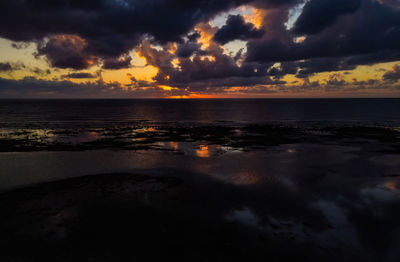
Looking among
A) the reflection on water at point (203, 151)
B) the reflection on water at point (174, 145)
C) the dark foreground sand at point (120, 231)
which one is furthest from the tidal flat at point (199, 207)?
the reflection on water at point (174, 145)

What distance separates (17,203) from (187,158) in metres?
16.6

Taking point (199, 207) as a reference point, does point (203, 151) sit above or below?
below

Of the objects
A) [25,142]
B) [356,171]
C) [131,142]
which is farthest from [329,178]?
[25,142]

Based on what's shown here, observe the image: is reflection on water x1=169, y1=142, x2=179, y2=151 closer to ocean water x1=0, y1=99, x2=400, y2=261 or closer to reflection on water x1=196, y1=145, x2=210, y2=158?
ocean water x1=0, y1=99, x2=400, y2=261

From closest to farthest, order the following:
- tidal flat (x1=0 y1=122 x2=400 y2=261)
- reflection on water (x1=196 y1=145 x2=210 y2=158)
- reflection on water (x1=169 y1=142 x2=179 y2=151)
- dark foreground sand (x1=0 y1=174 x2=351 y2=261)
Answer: dark foreground sand (x1=0 y1=174 x2=351 y2=261) < tidal flat (x1=0 y1=122 x2=400 y2=261) < reflection on water (x1=196 y1=145 x2=210 y2=158) < reflection on water (x1=169 y1=142 x2=179 y2=151)

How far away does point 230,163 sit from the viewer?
84.7ft

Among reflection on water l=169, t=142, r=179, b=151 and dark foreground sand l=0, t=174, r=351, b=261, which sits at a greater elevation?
dark foreground sand l=0, t=174, r=351, b=261

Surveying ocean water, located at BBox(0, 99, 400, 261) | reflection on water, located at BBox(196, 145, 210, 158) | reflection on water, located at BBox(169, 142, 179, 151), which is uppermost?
ocean water, located at BBox(0, 99, 400, 261)

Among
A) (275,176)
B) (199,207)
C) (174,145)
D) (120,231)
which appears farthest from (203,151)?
(120,231)

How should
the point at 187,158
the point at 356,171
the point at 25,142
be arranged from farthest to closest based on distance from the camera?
the point at 25,142, the point at 187,158, the point at 356,171

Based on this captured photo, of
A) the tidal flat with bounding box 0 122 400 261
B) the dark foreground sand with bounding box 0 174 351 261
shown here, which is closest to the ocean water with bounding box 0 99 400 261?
the tidal flat with bounding box 0 122 400 261

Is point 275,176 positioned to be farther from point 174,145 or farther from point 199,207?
point 174,145

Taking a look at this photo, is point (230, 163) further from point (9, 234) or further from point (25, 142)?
point (25, 142)

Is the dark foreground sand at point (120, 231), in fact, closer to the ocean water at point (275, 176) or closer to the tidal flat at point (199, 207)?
the tidal flat at point (199, 207)
